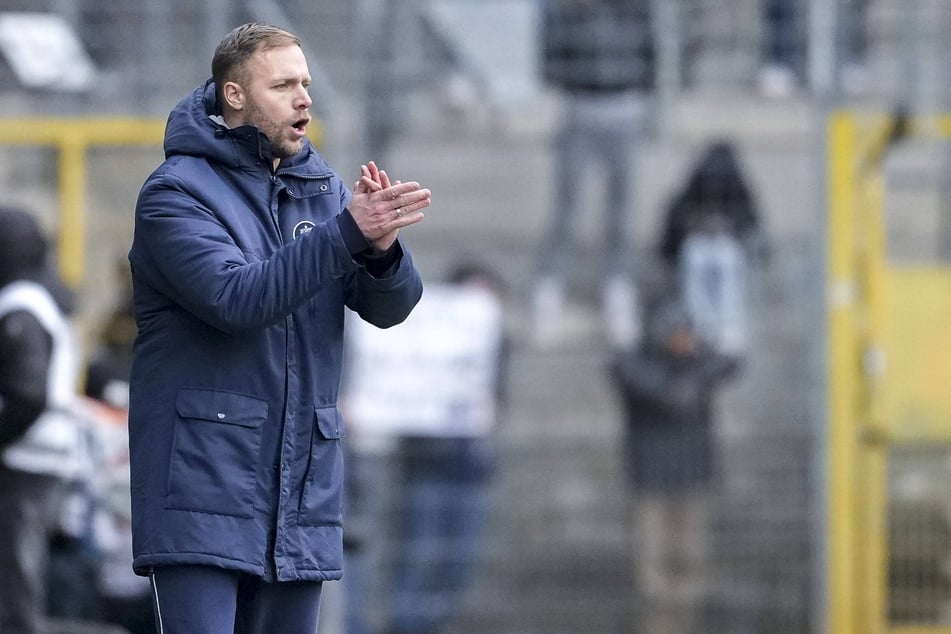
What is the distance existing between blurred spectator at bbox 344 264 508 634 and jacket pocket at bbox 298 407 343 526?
3604mm

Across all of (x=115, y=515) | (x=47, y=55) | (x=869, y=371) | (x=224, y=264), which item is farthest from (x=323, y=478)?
(x=47, y=55)

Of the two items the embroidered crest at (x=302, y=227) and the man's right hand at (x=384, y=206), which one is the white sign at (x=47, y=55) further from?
the man's right hand at (x=384, y=206)

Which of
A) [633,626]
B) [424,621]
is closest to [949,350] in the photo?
Answer: [633,626]

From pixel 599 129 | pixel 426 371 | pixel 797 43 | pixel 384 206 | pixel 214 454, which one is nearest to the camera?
pixel 384 206

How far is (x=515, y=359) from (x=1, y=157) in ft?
8.47

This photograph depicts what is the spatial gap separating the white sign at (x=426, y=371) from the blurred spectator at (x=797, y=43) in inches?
71.3

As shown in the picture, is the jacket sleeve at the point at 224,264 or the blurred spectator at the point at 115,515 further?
the blurred spectator at the point at 115,515

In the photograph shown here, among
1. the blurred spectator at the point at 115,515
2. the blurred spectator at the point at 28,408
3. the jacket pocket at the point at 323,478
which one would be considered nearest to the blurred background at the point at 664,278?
the blurred spectator at the point at 115,515

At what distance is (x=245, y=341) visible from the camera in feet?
11.7

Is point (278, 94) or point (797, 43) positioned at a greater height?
point (797, 43)

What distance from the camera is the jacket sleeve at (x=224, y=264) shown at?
3.40 m

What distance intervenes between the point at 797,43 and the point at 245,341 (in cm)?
496

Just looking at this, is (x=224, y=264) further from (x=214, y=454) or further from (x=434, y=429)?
(x=434, y=429)

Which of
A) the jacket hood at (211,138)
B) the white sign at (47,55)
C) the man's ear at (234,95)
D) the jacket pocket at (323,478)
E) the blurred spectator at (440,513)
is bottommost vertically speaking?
the blurred spectator at (440,513)
